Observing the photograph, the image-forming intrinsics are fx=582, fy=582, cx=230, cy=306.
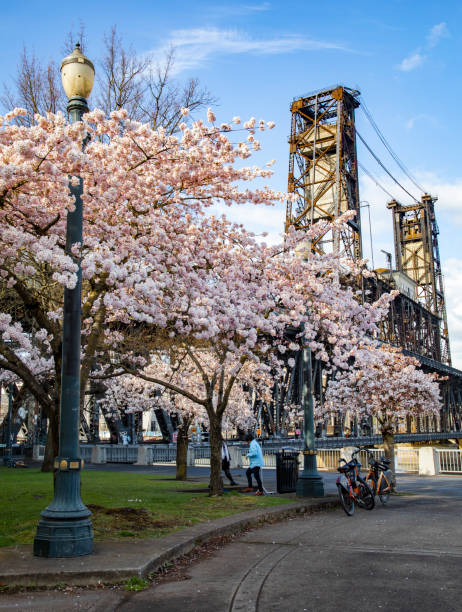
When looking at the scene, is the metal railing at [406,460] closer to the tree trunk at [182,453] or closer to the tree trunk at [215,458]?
the tree trunk at [182,453]

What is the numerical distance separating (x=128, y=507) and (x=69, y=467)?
183 inches

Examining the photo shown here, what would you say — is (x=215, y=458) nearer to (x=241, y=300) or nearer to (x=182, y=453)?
(x=241, y=300)

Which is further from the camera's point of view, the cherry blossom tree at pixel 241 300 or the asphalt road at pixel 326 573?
the cherry blossom tree at pixel 241 300

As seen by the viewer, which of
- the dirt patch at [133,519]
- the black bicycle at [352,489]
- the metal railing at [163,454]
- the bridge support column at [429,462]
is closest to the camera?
the dirt patch at [133,519]

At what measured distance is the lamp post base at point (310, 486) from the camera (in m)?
14.8

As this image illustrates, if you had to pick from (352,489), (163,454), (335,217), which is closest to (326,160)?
(335,217)

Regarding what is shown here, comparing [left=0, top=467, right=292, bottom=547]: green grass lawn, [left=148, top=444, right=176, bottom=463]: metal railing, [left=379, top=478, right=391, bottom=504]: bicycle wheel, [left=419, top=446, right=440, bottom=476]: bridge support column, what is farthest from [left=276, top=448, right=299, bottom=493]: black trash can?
[left=148, top=444, right=176, bottom=463]: metal railing

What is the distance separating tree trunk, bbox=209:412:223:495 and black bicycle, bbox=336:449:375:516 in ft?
10.8

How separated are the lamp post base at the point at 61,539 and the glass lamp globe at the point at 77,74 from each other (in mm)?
6232

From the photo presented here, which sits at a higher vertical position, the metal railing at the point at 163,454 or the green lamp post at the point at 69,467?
the green lamp post at the point at 69,467

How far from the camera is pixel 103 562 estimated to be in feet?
22.5

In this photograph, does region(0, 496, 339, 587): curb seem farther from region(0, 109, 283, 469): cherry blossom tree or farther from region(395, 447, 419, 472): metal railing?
region(395, 447, 419, 472): metal railing

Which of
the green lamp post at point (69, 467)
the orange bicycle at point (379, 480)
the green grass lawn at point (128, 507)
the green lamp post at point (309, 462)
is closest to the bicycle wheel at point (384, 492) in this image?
the orange bicycle at point (379, 480)

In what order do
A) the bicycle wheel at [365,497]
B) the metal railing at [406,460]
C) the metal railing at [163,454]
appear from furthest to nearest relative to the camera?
the metal railing at [163,454] < the metal railing at [406,460] < the bicycle wheel at [365,497]
